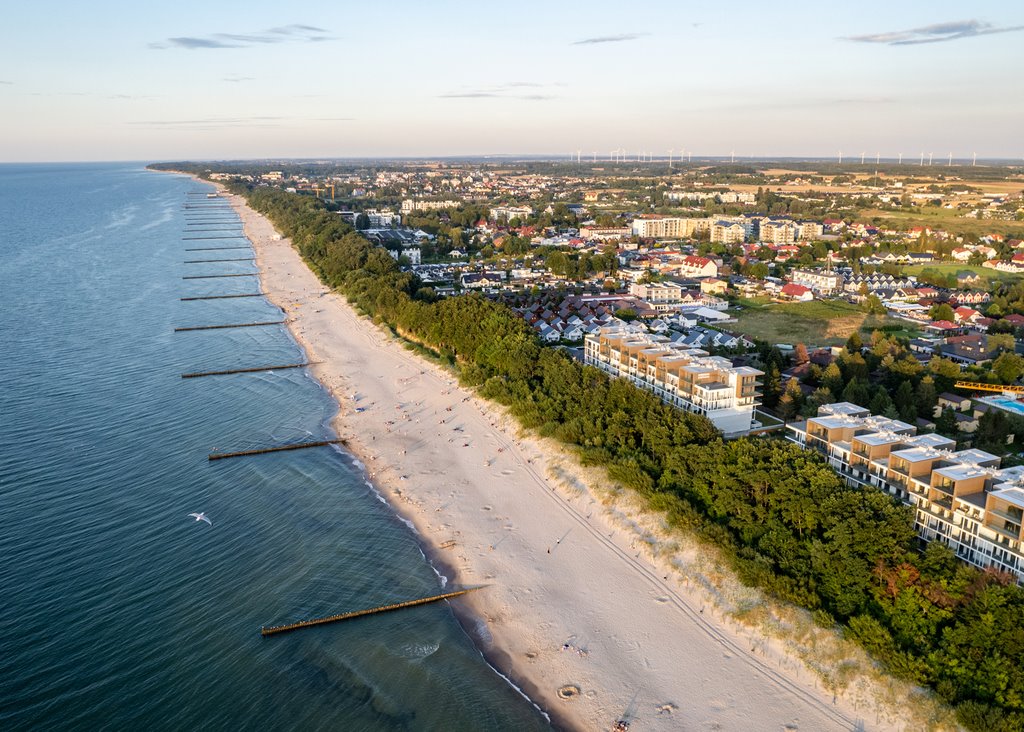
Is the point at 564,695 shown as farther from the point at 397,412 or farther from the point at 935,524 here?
the point at 397,412

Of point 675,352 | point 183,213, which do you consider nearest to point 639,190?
point 183,213

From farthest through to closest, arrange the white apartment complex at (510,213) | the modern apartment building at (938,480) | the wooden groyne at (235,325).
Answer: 1. the white apartment complex at (510,213)
2. the wooden groyne at (235,325)
3. the modern apartment building at (938,480)

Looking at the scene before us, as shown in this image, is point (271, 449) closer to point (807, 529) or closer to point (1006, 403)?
point (807, 529)

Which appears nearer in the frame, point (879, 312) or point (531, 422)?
point (531, 422)

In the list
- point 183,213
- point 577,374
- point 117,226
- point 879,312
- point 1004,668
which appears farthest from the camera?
point 183,213

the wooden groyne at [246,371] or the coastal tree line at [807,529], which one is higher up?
the coastal tree line at [807,529]

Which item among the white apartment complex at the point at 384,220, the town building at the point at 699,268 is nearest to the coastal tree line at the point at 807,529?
the town building at the point at 699,268

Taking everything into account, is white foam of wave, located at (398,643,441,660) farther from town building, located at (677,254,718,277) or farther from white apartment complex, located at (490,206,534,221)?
white apartment complex, located at (490,206,534,221)

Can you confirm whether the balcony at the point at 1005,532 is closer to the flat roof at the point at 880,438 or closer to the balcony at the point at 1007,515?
the balcony at the point at 1007,515
